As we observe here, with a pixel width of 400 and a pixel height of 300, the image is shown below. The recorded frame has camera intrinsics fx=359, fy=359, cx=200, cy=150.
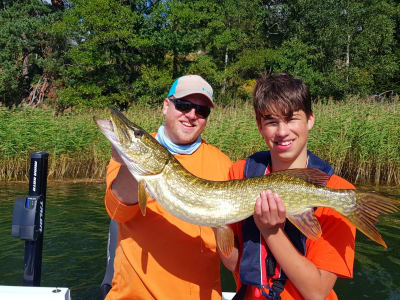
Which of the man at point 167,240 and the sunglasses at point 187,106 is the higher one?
the sunglasses at point 187,106

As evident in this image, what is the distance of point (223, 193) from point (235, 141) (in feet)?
22.2

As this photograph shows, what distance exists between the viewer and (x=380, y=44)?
27844 millimetres

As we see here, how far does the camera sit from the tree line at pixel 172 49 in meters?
22.9

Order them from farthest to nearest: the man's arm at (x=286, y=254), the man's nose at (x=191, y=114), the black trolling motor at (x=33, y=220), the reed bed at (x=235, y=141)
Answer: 1. the reed bed at (x=235, y=141)
2. the black trolling motor at (x=33, y=220)
3. the man's nose at (x=191, y=114)
4. the man's arm at (x=286, y=254)

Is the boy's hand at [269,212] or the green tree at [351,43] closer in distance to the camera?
the boy's hand at [269,212]

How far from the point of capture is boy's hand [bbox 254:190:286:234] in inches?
73.9

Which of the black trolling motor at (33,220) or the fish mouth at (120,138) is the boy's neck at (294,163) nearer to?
the fish mouth at (120,138)

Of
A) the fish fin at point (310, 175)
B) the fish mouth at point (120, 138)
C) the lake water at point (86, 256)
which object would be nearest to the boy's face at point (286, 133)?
the fish fin at point (310, 175)

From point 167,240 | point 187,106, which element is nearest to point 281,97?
point 187,106

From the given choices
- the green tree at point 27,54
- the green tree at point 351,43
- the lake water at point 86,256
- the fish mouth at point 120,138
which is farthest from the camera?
the green tree at point 351,43

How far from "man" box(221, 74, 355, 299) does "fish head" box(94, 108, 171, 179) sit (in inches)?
21.8

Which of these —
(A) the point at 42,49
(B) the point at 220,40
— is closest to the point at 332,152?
(B) the point at 220,40

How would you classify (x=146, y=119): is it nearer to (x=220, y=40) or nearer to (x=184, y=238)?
(x=184, y=238)

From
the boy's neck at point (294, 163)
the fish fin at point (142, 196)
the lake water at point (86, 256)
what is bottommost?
the lake water at point (86, 256)
